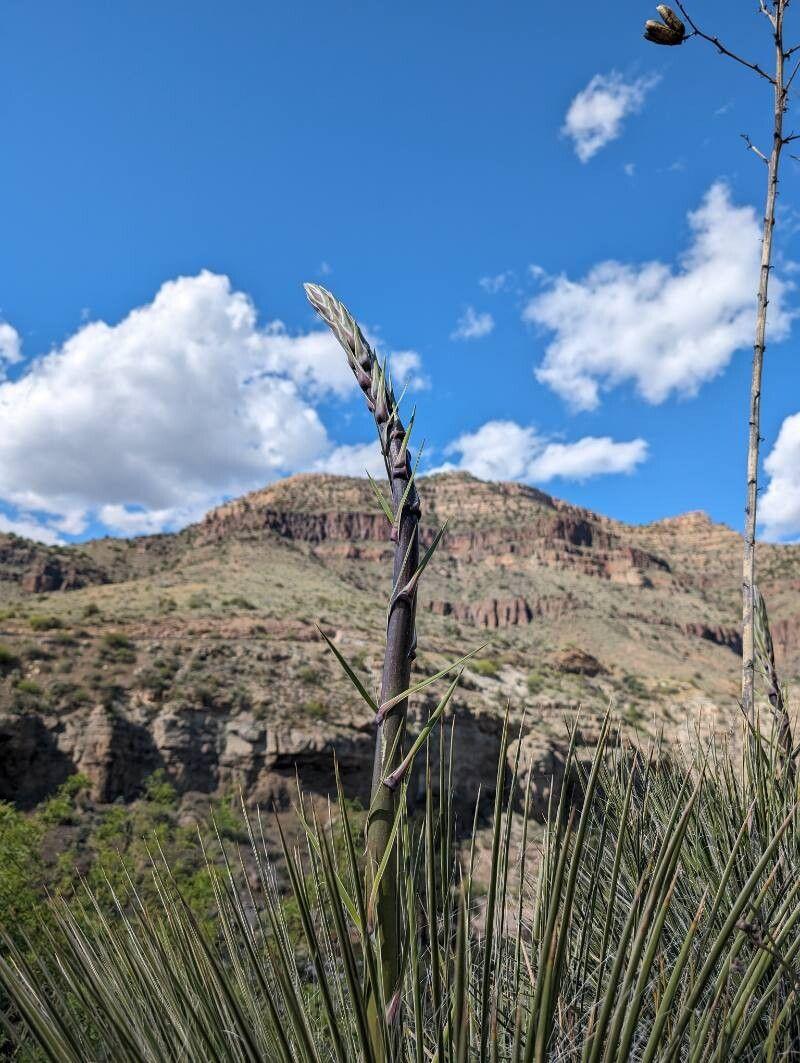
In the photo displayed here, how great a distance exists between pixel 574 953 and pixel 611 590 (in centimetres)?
7936

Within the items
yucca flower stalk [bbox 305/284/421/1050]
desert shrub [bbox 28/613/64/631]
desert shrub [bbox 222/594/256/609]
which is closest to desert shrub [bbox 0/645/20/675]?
desert shrub [bbox 28/613/64/631]

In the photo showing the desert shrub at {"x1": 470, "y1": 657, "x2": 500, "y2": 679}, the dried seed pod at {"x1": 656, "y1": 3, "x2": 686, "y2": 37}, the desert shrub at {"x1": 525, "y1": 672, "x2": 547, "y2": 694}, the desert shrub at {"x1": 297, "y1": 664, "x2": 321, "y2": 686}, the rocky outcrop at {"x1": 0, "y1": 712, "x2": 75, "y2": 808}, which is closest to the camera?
the dried seed pod at {"x1": 656, "y1": 3, "x2": 686, "y2": 37}

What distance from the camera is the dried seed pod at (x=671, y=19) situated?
3.04 metres

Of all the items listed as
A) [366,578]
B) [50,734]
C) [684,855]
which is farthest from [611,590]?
[684,855]

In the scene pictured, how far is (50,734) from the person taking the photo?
18.2m

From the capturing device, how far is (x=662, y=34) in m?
3.10

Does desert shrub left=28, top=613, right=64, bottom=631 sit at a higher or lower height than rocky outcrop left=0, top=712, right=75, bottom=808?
higher

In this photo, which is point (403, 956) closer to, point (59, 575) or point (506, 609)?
point (59, 575)

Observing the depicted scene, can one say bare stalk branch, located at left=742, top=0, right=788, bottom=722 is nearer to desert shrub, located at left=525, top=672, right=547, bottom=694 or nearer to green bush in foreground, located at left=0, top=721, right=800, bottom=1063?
green bush in foreground, located at left=0, top=721, right=800, bottom=1063

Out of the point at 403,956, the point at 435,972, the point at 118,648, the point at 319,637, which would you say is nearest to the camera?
the point at 435,972

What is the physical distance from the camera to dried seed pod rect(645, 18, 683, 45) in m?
3.09

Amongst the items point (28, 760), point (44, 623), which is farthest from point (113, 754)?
point (44, 623)

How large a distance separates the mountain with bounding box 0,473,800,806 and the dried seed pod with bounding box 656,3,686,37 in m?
3.23

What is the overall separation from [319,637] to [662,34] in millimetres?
29172
